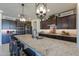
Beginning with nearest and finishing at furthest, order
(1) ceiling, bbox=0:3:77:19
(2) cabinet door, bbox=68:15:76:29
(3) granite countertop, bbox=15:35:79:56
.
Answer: (3) granite countertop, bbox=15:35:79:56
(1) ceiling, bbox=0:3:77:19
(2) cabinet door, bbox=68:15:76:29

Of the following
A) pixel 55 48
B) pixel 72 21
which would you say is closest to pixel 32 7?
pixel 72 21

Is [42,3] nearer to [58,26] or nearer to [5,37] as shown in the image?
[58,26]

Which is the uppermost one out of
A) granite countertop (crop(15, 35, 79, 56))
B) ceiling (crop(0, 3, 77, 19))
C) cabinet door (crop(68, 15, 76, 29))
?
ceiling (crop(0, 3, 77, 19))

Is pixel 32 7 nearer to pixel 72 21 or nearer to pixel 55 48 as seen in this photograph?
pixel 72 21

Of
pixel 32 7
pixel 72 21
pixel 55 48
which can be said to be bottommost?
pixel 55 48

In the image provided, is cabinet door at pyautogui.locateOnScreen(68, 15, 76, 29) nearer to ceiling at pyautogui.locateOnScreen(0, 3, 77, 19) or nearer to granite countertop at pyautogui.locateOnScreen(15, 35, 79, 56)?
ceiling at pyautogui.locateOnScreen(0, 3, 77, 19)

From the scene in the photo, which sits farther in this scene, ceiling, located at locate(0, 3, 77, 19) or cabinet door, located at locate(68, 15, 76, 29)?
cabinet door, located at locate(68, 15, 76, 29)

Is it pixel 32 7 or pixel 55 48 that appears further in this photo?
pixel 32 7

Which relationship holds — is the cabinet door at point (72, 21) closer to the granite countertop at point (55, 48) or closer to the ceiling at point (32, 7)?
the ceiling at point (32, 7)

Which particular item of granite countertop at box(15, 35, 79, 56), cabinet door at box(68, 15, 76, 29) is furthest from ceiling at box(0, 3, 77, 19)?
granite countertop at box(15, 35, 79, 56)

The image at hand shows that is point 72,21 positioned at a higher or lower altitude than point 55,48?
higher

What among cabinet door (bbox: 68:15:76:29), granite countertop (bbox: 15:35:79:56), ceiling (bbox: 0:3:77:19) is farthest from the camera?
cabinet door (bbox: 68:15:76:29)

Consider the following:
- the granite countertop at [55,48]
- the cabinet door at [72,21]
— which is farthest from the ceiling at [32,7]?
the granite countertop at [55,48]

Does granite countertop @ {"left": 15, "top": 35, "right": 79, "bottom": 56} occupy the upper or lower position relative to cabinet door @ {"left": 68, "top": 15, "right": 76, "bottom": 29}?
lower
